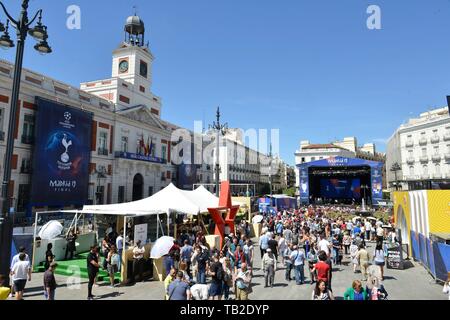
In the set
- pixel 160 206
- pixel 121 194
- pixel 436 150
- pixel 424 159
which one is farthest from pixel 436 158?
pixel 160 206

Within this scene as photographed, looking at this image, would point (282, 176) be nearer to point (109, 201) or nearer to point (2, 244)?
point (109, 201)

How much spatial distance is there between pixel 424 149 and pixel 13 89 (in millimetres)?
62111

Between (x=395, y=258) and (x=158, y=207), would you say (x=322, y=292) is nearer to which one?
(x=395, y=258)

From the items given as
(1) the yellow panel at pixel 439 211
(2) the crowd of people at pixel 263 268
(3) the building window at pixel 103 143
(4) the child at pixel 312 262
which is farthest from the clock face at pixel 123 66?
(1) the yellow panel at pixel 439 211

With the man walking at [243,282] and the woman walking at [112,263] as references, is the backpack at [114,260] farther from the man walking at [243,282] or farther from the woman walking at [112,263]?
the man walking at [243,282]

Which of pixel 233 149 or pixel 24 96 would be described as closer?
pixel 24 96

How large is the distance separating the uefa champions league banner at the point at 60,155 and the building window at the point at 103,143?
2370 millimetres

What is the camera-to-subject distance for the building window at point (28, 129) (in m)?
25.2

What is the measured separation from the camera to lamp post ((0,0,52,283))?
21.6ft

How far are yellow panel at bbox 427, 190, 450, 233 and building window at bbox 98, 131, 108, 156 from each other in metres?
30.7

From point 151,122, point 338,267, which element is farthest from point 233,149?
point 338,267
